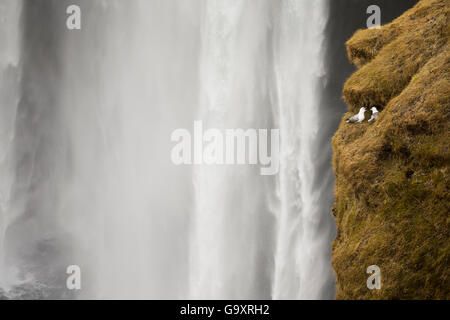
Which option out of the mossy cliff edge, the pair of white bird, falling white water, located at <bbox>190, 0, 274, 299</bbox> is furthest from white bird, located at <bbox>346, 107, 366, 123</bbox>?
falling white water, located at <bbox>190, 0, 274, 299</bbox>

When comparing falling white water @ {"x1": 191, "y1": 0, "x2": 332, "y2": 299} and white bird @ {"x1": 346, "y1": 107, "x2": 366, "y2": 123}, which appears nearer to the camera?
white bird @ {"x1": 346, "y1": 107, "x2": 366, "y2": 123}

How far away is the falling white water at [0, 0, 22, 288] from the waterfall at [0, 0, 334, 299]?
84 millimetres

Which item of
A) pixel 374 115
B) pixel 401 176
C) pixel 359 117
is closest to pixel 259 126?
pixel 359 117

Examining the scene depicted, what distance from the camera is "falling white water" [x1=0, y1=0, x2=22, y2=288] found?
27.3 m

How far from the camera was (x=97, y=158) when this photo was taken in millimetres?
28156

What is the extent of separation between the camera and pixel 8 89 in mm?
27844

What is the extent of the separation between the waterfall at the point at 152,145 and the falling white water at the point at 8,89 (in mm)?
84

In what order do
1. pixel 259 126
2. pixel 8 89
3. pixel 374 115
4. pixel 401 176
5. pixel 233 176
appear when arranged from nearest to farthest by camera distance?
pixel 401 176, pixel 374 115, pixel 259 126, pixel 233 176, pixel 8 89

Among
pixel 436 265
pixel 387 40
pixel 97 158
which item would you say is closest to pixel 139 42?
pixel 97 158

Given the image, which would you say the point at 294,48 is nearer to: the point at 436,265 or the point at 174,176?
the point at 174,176

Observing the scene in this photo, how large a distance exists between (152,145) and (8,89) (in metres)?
10.1

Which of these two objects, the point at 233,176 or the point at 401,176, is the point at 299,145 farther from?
the point at 401,176

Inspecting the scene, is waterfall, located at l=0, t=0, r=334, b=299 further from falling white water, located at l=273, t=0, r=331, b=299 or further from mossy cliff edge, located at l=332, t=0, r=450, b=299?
mossy cliff edge, located at l=332, t=0, r=450, b=299

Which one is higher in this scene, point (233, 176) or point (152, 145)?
point (152, 145)
